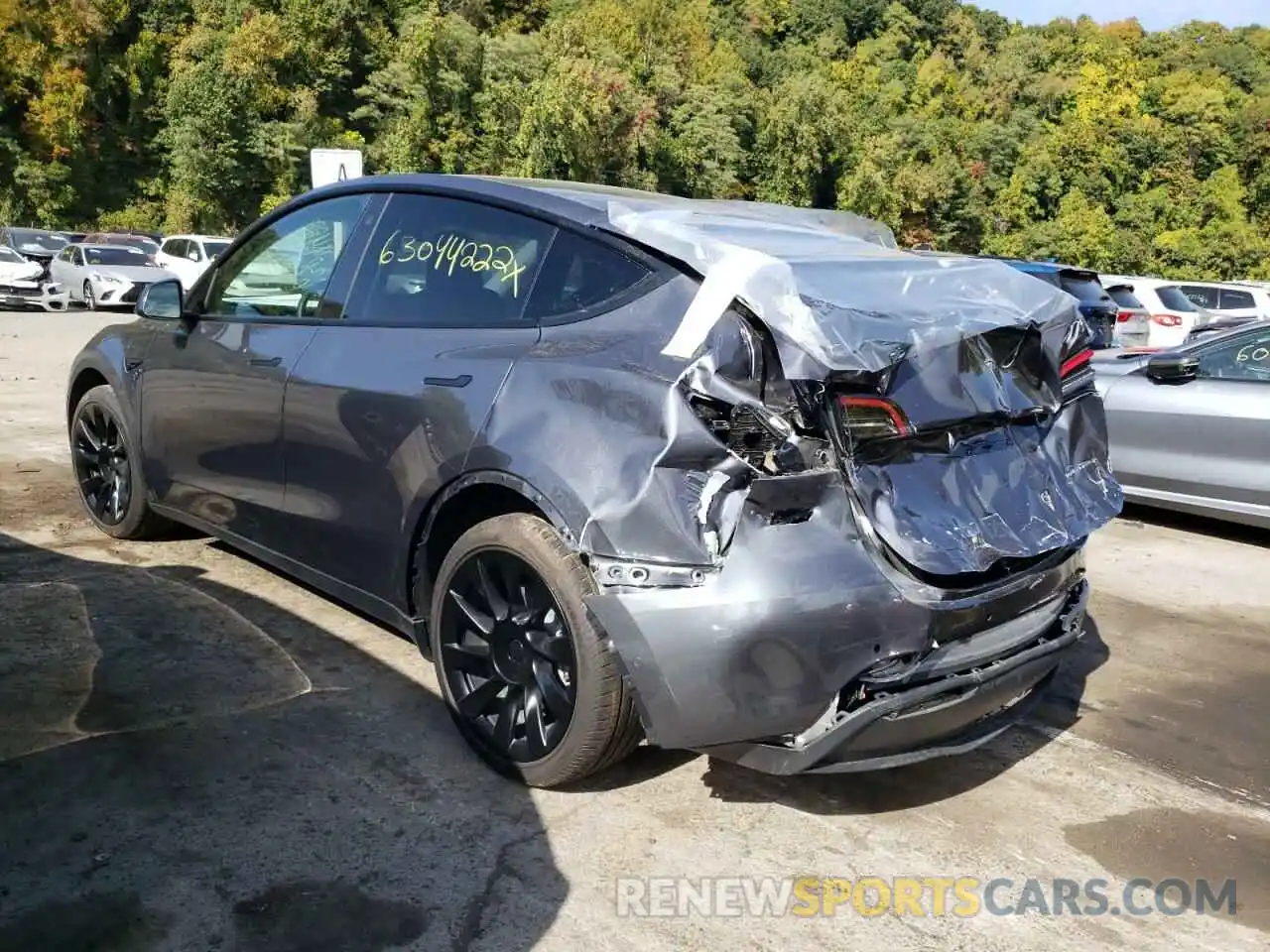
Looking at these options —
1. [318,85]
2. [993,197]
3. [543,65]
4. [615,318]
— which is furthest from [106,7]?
[615,318]

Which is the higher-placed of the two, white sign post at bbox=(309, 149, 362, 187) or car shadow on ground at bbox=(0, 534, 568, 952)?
white sign post at bbox=(309, 149, 362, 187)

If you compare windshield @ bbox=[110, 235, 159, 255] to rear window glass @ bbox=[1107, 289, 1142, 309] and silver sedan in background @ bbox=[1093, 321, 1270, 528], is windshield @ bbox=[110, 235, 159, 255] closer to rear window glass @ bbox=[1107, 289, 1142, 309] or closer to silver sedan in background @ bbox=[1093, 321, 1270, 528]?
rear window glass @ bbox=[1107, 289, 1142, 309]

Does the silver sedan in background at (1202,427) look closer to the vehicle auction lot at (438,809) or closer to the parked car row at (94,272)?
the vehicle auction lot at (438,809)

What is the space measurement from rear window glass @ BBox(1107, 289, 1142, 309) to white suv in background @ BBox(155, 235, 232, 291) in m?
16.9

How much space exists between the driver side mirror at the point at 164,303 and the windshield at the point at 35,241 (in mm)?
24327

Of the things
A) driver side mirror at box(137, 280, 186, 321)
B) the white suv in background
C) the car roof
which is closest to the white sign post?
the white suv in background

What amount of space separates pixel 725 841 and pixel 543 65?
168 feet

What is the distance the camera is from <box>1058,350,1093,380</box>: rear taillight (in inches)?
136

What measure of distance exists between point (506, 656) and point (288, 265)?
2046 millimetres

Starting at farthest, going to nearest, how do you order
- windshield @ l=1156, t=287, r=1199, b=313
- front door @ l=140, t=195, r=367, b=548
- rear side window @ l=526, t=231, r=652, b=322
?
windshield @ l=1156, t=287, r=1199, b=313
front door @ l=140, t=195, r=367, b=548
rear side window @ l=526, t=231, r=652, b=322

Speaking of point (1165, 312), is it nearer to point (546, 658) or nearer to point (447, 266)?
point (447, 266)

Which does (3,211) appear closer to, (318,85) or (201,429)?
(318,85)

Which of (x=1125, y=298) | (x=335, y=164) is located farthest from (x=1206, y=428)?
(x=335, y=164)

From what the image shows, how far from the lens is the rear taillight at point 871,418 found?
273 cm
